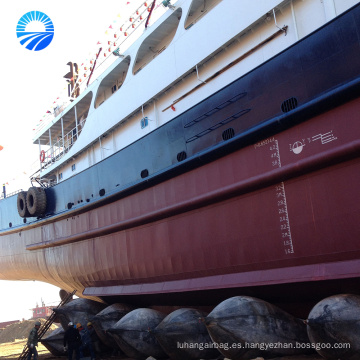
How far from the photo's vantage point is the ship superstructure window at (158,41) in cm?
837

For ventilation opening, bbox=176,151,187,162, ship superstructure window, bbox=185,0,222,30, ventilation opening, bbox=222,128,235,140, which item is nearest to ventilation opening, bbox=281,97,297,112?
ventilation opening, bbox=222,128,235,140

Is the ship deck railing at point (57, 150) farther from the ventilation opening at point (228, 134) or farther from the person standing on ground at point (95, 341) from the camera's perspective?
the ventilation opening at point (228, 134)

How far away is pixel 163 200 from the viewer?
22.3 feet

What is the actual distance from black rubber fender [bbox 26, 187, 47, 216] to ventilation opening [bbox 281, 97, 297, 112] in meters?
7.19

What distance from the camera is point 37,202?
10617 millimetres

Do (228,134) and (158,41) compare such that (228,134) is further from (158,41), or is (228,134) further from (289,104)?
(158,41)

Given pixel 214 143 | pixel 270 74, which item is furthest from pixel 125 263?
pixel 270 74

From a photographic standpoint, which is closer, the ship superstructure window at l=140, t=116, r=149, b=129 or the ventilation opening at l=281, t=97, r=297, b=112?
the ventilation opening at l=281, t=97, r=297, b=112

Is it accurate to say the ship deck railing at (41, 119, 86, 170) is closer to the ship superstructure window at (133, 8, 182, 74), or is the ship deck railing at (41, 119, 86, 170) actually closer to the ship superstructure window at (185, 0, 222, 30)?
the ship superstructure window at (133, 8, 182, 74)

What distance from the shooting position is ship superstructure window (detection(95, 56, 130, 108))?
9920 millimetres

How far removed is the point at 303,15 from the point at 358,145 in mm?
2258

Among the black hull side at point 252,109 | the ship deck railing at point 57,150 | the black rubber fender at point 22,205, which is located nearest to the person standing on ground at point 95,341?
the black hull side at point 252,109

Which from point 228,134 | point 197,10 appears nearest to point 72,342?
point 228,134

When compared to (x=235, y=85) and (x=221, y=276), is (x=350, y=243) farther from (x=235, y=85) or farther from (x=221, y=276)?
(x=235, y=85)
